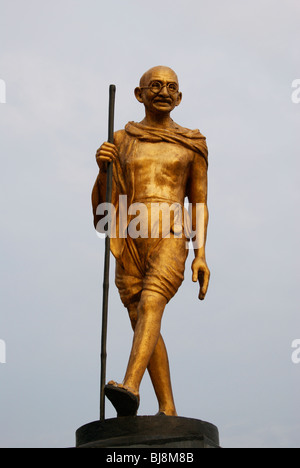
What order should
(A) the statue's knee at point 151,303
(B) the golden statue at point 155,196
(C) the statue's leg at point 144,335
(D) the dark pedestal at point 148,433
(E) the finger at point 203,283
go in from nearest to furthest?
(D) the dark pedestal at point 148,433 < (C) the statue's leg at point 144,335 < (A) the statue's knee at point 151,303 < (B) the golden statue at point 155,196 < (E) the finger at point 203,283

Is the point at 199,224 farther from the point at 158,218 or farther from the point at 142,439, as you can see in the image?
the point at 142,439

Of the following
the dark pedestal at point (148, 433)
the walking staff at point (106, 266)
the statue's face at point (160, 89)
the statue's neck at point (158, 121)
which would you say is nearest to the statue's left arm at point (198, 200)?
the statue's neck at point (158, 121)

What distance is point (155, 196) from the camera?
12242 mm

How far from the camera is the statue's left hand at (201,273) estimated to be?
39.7ft

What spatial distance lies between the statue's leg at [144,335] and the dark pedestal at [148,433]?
0.41m

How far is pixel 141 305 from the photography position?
11.7 m

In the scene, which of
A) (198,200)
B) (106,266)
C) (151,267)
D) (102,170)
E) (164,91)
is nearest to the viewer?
(106,266)

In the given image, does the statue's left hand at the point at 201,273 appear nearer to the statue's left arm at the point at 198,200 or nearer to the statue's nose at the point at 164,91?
the statue's left arm at the point at 198,200

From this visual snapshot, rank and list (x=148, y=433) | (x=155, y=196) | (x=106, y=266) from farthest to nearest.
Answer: (x=155, y=196), (x=106, y=266), (x=148, y=433)

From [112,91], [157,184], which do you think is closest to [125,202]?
[157,184]

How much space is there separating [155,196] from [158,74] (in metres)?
1.55

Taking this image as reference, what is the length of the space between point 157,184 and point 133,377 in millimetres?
2485

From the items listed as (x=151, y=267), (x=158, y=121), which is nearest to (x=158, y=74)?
(x=158, y=121)

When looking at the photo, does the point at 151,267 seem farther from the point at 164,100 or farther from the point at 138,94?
the point at 138,94
